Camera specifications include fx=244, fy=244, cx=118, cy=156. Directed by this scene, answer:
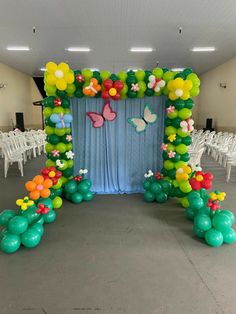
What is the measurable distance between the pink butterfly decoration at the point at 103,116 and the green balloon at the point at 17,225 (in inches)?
94.3

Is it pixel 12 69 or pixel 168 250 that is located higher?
pixel 12 69

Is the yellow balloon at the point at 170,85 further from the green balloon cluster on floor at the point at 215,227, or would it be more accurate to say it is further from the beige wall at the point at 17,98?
the beige wall at the point at 17,98

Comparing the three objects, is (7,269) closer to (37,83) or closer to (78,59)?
(78,59)

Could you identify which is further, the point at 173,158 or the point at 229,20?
the point at 229,20

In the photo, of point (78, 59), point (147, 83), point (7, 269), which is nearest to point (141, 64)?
point (78, 59)

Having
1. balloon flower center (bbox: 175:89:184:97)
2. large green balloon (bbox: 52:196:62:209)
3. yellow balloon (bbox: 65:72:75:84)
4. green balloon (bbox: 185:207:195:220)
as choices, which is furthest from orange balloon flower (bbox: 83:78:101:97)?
green balloon (bbox: 185:207:195:220)

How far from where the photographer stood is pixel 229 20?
6.30m

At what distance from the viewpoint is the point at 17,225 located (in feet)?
9.55

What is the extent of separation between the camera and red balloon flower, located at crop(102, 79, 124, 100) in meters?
4.30

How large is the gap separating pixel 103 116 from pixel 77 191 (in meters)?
1.52

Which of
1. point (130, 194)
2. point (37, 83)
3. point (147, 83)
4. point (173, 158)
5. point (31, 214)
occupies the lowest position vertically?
point (130, 194)

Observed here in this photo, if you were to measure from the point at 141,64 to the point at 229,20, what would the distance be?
536cm

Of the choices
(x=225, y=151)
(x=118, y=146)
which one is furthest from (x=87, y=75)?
(x=225, y=151)

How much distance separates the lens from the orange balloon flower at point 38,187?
3580mm
